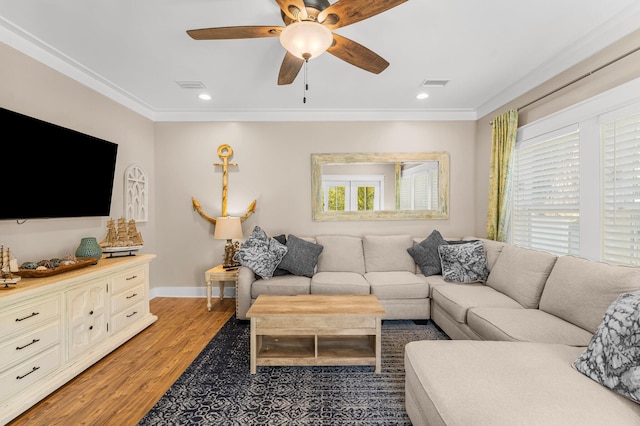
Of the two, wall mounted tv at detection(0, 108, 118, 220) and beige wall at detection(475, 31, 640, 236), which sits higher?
beige wall at detection(475, 31, 640, 236)

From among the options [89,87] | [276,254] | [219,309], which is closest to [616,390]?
[276,254]

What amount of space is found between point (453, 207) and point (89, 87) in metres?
4.57

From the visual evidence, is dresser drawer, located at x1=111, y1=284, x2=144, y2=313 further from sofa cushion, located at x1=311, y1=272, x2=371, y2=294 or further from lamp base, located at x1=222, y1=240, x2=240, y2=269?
sofa cushion, located at x1=311, y1=272, x2=371, y2=294

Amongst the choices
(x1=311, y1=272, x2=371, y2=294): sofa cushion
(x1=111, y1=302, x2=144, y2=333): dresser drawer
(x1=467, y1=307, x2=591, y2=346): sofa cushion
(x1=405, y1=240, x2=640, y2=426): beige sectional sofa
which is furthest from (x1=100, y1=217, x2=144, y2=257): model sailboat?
(x1=467, y1=307, x2=591, y2=346): sofa cushion

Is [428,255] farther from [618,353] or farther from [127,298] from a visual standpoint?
[127,298]

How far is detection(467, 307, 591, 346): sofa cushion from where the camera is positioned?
1884 millimetres

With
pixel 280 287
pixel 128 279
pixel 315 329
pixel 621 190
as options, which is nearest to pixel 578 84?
pixel 621 190

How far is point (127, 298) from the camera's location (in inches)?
115

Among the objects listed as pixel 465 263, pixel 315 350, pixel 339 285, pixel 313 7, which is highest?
pixel 313 7

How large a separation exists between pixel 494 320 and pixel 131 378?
2.74 meters

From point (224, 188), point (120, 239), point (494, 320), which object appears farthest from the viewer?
point (224, 188)

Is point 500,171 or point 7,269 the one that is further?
point 500,171

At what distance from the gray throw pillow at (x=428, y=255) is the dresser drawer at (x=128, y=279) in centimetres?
307

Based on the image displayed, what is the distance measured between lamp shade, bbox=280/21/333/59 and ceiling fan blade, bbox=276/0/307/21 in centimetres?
8
